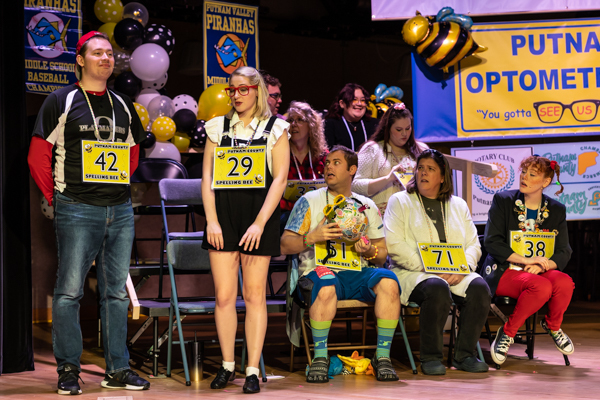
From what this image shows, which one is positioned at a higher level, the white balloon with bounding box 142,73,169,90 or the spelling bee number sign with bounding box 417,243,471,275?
the white balloon with bounding box 142,73,169,90

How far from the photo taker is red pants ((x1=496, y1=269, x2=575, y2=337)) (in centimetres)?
386

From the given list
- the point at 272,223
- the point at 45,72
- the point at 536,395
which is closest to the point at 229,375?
the point at 272,223

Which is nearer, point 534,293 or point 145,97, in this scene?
point 534,293

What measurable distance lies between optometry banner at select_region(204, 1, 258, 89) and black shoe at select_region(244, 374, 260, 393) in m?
3.55

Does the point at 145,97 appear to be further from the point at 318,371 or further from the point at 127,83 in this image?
the point at 318,371

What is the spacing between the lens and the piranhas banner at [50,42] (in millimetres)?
5398

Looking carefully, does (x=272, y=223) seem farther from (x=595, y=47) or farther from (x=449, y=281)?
(x=595, y=47)

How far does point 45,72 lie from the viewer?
5488mm

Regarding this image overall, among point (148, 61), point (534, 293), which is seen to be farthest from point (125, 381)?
point (148, 61)

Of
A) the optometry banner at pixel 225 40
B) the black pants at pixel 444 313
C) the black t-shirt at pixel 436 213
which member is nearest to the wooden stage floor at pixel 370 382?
the black pants at pixel 444 313

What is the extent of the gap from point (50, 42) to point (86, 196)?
2749 mm

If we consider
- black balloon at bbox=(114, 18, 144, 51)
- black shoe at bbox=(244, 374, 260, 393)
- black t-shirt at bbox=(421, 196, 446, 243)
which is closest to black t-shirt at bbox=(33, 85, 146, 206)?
black shoe at bbox=(244, 374, 260, 393)

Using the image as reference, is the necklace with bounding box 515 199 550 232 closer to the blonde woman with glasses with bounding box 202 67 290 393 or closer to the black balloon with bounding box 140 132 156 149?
the blonde woman with glasses with bounding box 202 67 290 393

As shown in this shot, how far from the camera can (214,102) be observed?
580cm
